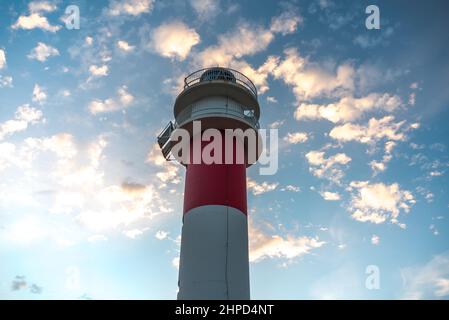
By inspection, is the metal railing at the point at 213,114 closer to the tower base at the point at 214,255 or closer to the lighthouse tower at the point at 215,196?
the lighthouse tower at the point at 215,196

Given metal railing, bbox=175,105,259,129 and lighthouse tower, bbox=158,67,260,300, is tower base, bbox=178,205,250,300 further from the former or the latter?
metal railing, bbox=175,105,259,129

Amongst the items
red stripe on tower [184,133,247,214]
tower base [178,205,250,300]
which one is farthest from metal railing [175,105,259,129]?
tower base [178,205,250,300]

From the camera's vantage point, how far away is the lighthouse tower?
1530 cm

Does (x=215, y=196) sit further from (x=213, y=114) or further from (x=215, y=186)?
(x=213, y=114)

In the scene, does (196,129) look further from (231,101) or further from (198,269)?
(198,269)

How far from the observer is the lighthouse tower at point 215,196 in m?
15.3

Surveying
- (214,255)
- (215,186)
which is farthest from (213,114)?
(214,255)

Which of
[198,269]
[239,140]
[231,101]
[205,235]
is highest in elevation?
[231,101]
